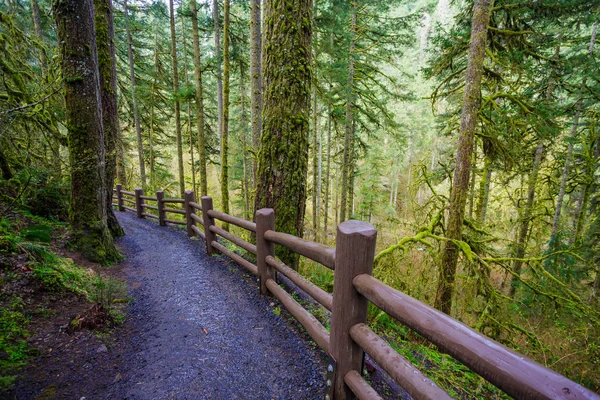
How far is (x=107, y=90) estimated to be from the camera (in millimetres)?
6883

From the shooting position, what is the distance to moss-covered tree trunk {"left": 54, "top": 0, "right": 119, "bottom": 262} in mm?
4266

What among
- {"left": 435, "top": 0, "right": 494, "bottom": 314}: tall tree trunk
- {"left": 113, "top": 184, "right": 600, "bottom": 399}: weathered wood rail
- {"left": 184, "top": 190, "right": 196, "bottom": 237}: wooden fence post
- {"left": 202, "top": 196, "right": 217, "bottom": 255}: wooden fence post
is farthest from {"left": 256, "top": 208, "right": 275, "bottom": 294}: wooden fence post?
{"left": 184, "top": 190, "right": 196, "bottom": 237}: wooden fence post

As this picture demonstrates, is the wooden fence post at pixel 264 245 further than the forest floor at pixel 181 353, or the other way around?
the wooden fence post at pixel 264 245

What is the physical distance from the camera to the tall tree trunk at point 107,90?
6.69 m

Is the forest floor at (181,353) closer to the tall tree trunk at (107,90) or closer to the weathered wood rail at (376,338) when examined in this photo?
the weathered wood rail at (376,338)

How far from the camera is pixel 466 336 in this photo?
119 cm

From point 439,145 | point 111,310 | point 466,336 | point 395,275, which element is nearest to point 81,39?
point 111,310

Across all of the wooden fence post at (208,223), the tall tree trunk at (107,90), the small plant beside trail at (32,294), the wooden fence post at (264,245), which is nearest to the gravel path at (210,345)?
the wooden fence post at (264,245)

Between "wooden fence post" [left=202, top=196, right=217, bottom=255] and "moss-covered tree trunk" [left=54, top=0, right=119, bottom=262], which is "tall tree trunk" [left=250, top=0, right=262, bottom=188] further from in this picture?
"moss-covered tree trunk" [left=54, top=0, right=119, bottom=262]

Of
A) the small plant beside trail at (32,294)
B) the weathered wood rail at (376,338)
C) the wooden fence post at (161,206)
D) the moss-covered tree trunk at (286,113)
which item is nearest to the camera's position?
the weathered wood rail at (376,338)

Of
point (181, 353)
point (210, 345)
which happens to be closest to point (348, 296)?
point (210, 345)

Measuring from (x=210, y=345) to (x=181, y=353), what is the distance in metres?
0.29

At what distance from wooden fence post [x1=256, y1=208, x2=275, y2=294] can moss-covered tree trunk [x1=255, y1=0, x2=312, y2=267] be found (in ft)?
1.57

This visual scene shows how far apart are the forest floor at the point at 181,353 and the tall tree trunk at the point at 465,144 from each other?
3.93 m
